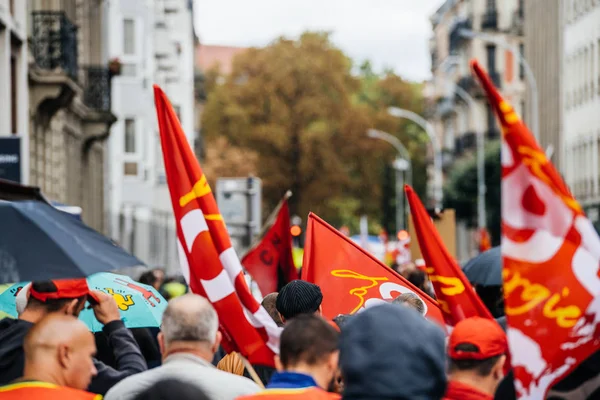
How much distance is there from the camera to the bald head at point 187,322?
605 centimetres

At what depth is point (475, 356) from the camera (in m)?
6.02

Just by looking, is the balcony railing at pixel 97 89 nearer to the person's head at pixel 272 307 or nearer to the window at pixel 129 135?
the window at pixel 129 135

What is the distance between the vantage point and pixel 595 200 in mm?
55969

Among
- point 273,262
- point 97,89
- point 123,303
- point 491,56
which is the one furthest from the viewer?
point 491,56

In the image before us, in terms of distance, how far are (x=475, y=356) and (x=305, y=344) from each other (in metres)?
0.69

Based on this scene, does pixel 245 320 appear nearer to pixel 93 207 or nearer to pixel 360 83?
pixel 93 207

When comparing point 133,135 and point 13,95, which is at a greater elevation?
point 13,95

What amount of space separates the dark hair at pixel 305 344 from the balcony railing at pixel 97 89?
97.8ft

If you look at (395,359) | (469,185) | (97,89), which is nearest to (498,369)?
(395,359)

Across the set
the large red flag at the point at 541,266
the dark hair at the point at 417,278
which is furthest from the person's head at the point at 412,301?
the dark hair at the point at 417,278

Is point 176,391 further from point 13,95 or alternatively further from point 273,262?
point 13,95

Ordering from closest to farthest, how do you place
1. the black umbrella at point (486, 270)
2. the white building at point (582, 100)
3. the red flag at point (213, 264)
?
the red flag at point (213, 264)
the black umbrella at point (486, 270)
the white building at point (582, 100)

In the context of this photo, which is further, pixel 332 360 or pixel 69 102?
pixel 69 102

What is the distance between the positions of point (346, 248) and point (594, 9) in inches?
1833
